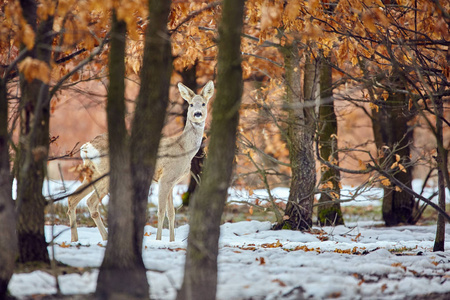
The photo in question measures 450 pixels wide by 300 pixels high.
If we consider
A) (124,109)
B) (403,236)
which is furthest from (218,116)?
(403,236)

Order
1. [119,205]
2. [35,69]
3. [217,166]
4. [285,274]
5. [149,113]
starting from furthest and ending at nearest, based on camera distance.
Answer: [285,274] → [149,113] → [119,205] → [217,166] → [35,69]

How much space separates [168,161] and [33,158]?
158 inches

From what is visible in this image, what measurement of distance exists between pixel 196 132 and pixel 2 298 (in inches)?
199

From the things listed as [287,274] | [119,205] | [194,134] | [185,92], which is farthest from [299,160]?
[119,205]

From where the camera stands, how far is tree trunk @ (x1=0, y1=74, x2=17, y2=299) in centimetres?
433

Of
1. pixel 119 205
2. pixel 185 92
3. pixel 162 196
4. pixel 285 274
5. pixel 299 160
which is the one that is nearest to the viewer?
pixel 119 205

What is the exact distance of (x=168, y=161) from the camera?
860 cm

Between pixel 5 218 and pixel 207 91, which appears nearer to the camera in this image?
pixel 5 218

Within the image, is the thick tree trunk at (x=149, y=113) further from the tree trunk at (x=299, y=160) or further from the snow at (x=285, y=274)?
the tree trunk at (x=299, y=160)

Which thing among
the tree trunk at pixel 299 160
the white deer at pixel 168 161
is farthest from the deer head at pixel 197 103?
the tree trunk at pixel 299 160

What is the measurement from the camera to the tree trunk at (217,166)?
4055mm

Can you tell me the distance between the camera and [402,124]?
42.1ft

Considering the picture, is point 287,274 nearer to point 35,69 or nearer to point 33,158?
point 33,158

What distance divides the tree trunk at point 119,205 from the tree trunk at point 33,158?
0.61m
